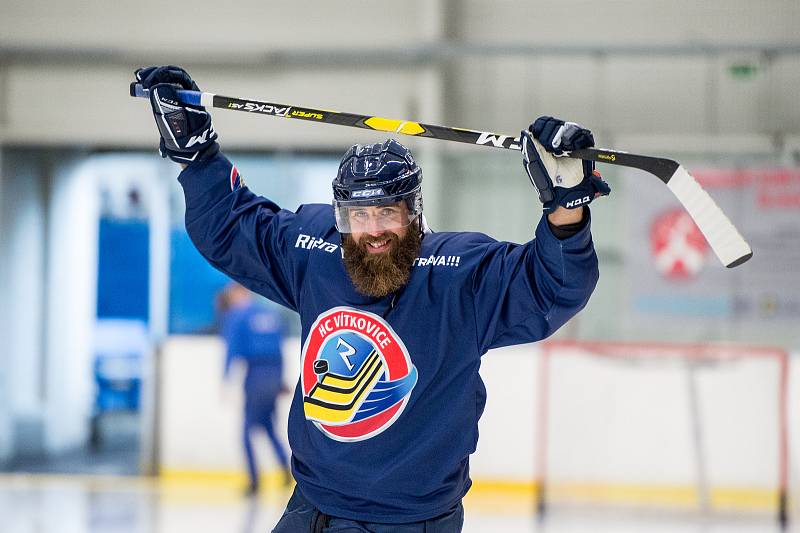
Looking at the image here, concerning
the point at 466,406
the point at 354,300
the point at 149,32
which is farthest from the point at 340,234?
the point at 149,32

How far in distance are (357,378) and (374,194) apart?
1.16 ft

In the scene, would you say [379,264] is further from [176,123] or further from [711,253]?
[711,253]

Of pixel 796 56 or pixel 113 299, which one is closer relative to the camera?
pixel 796 56

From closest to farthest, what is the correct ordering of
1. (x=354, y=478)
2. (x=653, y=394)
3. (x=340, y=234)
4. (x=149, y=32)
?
(x=354, y=478) → (x=340, y=234) → (x=653, y=394) → (x=149, y=32)

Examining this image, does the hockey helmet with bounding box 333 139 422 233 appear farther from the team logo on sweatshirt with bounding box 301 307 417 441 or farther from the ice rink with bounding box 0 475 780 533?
the ice rink with bounding box 0 475 780 533

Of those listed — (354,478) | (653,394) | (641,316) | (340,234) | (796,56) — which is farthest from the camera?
(796,56)

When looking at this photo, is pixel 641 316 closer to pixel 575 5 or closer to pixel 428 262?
pixel 575 5

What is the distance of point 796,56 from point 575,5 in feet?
4.68

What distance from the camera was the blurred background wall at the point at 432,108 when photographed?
252 inches

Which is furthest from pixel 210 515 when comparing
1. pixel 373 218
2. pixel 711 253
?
pixel 373 218

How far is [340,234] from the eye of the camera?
2.21m

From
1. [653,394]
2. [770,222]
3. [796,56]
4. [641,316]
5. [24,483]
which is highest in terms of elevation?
[796,56]

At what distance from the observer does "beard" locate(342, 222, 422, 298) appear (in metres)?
2.07

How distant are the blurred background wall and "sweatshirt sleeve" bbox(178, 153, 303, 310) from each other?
4289 mm
